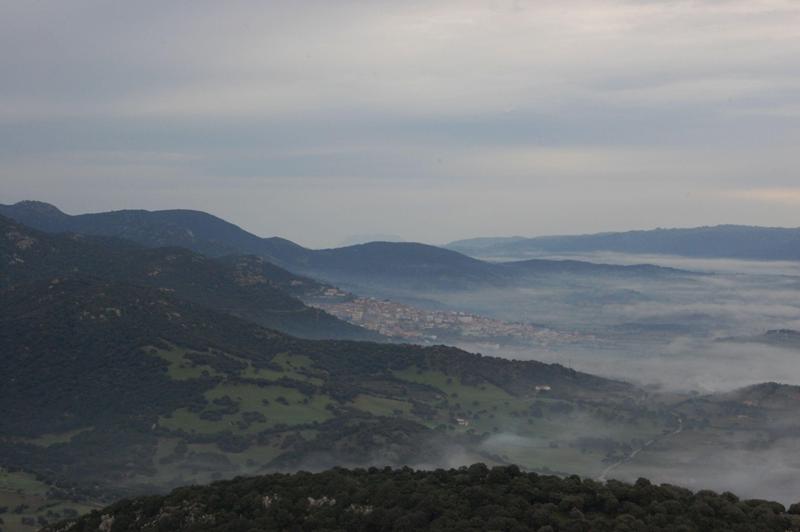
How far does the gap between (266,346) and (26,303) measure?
3958cm

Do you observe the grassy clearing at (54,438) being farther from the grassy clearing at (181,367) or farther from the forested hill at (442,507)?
the forested hill at (442,507)

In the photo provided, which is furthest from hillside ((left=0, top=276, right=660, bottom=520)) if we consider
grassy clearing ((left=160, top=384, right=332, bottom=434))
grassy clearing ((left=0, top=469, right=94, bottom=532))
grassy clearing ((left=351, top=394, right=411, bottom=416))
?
grassy clearing ((left=0, top=469, right=94, bottom=532))

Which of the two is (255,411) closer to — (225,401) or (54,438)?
(225,401)

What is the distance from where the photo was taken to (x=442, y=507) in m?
42.2

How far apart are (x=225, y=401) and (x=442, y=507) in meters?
89.1

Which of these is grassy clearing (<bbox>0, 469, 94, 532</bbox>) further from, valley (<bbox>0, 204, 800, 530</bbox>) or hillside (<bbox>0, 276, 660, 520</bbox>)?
hillside (<bbox>0, 276, 660, 520</bbox>)

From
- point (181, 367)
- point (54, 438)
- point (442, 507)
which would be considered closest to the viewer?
point (442, 507)

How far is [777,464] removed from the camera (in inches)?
4675

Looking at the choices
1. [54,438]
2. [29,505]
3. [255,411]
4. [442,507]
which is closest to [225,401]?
[255,411]

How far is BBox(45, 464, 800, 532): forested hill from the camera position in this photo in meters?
39.4

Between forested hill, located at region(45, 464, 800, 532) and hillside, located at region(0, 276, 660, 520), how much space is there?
126 ft

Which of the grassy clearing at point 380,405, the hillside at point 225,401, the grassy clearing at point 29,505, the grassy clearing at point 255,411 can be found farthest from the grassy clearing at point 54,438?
the grassy clearing at point 380,405

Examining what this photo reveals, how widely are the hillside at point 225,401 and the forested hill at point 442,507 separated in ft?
126

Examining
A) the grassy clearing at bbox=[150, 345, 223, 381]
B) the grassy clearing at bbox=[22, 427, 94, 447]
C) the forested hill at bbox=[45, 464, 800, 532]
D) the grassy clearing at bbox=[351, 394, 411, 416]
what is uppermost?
the forested hill at bbox=[45, 464, 800, 532]
